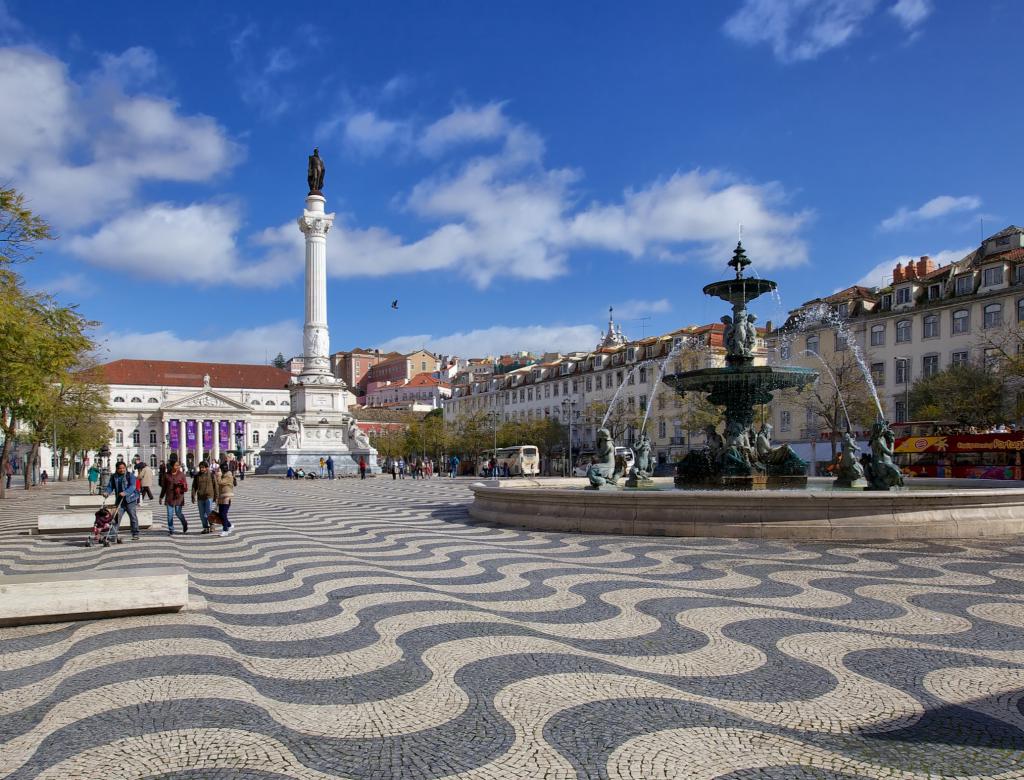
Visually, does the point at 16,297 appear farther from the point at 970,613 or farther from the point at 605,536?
the point at 970,613

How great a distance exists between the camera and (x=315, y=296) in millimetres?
57625

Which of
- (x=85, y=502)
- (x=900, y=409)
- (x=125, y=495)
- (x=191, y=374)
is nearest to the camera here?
(x=125, y=495)

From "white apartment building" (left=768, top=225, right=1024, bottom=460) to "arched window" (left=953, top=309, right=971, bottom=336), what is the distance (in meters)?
0.06

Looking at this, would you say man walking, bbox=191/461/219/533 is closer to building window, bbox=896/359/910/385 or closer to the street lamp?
the street lamp

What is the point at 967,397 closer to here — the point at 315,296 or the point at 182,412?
the point at 315,296

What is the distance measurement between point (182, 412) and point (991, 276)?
102801mm

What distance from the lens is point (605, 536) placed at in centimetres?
1297

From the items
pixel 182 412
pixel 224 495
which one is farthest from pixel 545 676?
pixel 182 412

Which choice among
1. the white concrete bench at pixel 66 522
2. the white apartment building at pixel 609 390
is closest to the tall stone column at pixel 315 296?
the white apartment building at pixel 609 390

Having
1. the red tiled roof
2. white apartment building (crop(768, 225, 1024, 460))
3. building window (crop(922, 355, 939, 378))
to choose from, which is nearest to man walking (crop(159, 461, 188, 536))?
white apartment building (crop(768, 225, 1024, 460))

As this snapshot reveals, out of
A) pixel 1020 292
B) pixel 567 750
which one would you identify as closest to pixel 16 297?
pixel 567 750

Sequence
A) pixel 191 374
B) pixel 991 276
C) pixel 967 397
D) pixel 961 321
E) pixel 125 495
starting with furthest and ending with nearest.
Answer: pixel 191 374
pixel 961 321
pixel 991 276
pixel 967 397
pixel 125 495

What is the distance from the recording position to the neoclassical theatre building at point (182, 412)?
11081 centimetres

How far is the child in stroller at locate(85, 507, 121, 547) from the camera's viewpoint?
1308 cm
